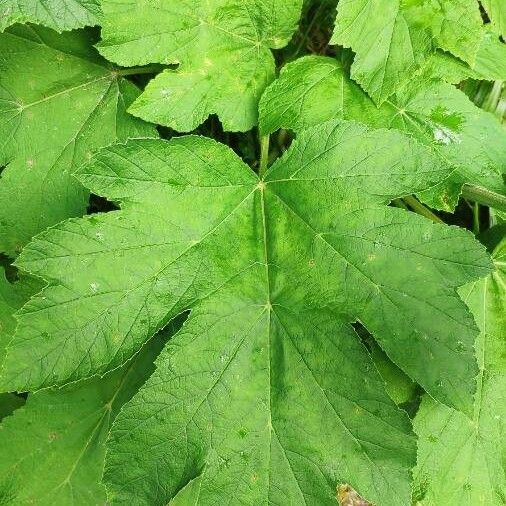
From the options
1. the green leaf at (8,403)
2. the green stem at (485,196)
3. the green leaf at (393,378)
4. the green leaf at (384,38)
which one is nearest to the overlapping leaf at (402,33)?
the green leaf at (384,38)

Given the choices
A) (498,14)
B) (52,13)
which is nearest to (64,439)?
(52,13)

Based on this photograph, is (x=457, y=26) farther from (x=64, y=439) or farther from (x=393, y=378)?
(x=64, y=439)

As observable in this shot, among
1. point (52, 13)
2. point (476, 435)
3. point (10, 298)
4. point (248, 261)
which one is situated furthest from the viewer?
point (10, 298)

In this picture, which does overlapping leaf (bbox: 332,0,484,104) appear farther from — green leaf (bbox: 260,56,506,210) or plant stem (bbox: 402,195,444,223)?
plant stem (bbox: 402,195,444,223)

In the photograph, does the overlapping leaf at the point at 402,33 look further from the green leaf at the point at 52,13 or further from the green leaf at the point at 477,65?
the green leaf at the point at 52,13

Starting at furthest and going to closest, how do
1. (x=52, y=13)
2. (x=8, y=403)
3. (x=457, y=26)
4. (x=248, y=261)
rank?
(x=8, y=403)
(x=457, y=26)
(x=248, y=261)
(x=52, y=13)

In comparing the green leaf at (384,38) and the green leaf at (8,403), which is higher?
the green leaf at (384,38)

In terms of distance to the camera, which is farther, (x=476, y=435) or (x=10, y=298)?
(x=10, y=298)

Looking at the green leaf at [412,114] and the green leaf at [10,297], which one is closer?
the green leaf at [412,114]
